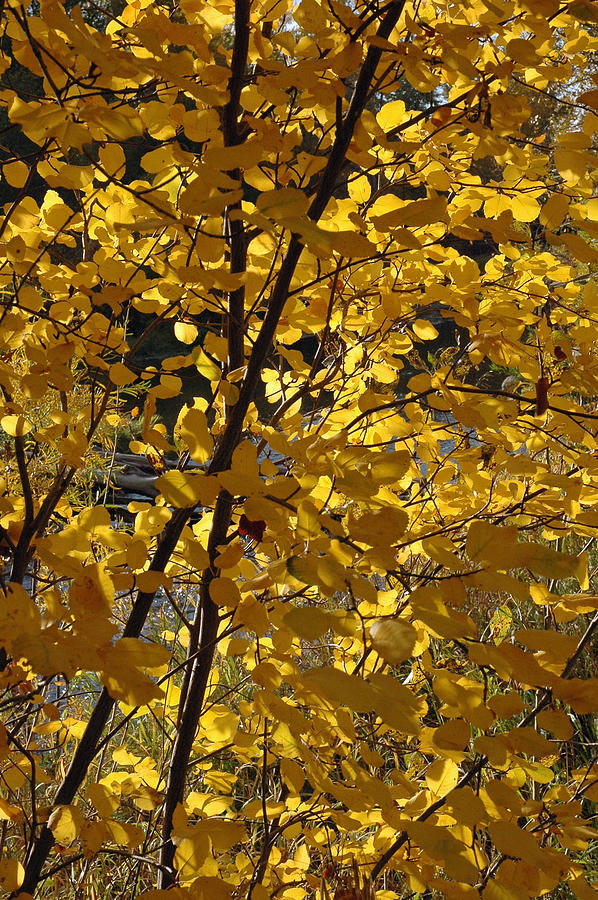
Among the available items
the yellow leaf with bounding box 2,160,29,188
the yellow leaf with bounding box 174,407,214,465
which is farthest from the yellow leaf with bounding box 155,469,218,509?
the yellow leaf with bounding box 2,160,29,188

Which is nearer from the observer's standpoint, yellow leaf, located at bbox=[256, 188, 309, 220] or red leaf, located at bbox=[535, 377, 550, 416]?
yellow leaf, located at bbox=[256, 188, 309, 220]

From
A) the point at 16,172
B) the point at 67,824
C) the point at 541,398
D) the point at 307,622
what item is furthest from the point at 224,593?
the point at 16,172

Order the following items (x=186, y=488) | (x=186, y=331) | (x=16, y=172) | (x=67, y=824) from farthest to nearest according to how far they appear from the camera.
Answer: (x=186, y=331), (x=16, y=172), (x=67, y=824), (x=186, y=488)

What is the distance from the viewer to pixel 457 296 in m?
1.00

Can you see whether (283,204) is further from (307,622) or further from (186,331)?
(186,331)

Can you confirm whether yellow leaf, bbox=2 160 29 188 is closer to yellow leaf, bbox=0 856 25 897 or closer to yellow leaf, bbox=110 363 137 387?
yellow leaf, bbox=110 363 137 387

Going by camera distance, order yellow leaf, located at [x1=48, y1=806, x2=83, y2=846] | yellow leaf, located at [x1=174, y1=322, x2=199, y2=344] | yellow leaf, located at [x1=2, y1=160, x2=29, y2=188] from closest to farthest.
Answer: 1. yellow leaf, located at [x1=48, y1=806, x2=83, y2=846]
2. yellow leaf, located at [x1=2, y1=160, x2=29, y2=188]
3. yellow leaf, located at [x1=174, y1=322, x2=199, y2=344]

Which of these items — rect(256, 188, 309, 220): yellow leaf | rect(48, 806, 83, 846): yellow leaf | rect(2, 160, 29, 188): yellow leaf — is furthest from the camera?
rect(2, 160, 29, 188): yellow leaf

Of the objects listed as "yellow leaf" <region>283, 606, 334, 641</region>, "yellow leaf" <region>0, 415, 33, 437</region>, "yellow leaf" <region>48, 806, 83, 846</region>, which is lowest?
"yellow leaf" <region>48, 806, 83, 846</region>

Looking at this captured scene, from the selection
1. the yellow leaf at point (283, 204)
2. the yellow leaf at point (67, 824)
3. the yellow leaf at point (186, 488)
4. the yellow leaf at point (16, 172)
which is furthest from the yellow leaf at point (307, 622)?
the yellow leaf at point (16, 172)

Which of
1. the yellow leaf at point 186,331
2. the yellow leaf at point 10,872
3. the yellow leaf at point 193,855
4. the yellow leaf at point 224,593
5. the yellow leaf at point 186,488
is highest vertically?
the yellow leaf at point 186,331

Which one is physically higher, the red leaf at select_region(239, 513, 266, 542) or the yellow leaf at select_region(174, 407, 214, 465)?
the yellow leaf at select_region(174, 407, 214, 465)

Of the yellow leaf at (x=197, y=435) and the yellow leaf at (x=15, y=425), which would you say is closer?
the yellow leaf at (x=197, y=435)

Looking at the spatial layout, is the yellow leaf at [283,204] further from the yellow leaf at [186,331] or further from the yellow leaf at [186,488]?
the yellow leaf at [186,331]
